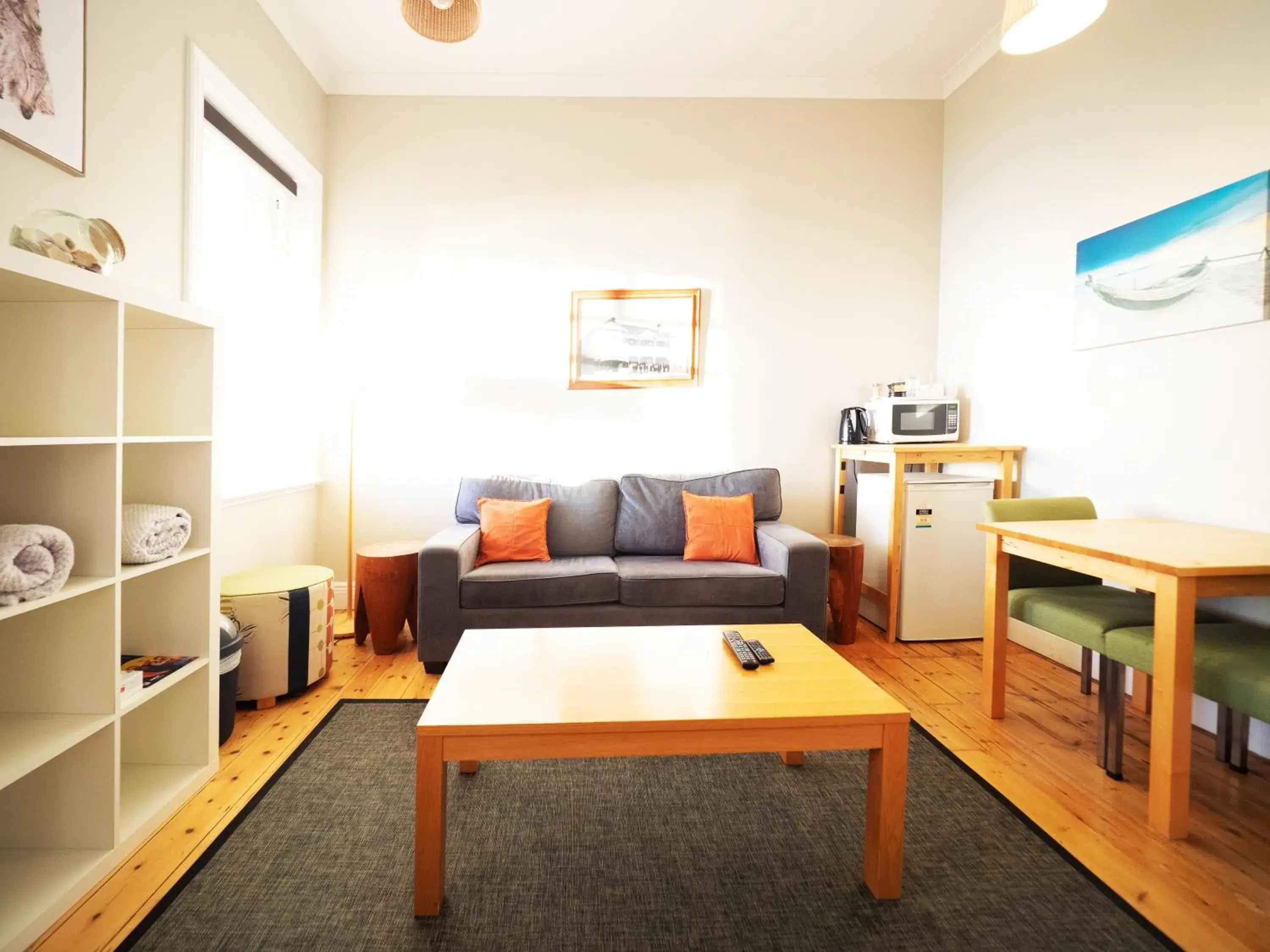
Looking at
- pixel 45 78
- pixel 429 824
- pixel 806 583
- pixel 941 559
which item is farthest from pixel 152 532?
pixel 941 559

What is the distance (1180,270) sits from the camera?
7.95 ft

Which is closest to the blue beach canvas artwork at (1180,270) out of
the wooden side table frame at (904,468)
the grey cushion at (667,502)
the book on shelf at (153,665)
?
the wooden side table frame at (904,468)

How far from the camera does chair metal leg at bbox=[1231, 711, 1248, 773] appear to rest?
2031 mm

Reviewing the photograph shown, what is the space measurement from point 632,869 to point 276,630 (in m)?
1.67

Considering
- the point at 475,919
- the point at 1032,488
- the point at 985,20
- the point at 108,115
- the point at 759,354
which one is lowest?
the point at 475,919

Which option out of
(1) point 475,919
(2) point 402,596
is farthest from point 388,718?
(1) point 475,919

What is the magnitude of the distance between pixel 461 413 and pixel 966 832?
3145mm

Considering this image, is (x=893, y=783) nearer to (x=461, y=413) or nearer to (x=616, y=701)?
(x=616, y=701)

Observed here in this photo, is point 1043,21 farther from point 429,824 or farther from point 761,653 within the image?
point 429,824

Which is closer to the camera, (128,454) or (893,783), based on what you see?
(893,783)

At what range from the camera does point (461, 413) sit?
3.82m

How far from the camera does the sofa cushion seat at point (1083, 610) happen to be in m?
2.01

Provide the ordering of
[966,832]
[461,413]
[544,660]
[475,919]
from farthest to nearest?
1. [461,413]
2. [544,660]
3. [966,832]
4. [475,919]

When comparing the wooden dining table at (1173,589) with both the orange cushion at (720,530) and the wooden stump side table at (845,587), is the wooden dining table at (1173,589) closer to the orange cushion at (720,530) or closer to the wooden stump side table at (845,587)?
the wooden stump side table at (845,587)
